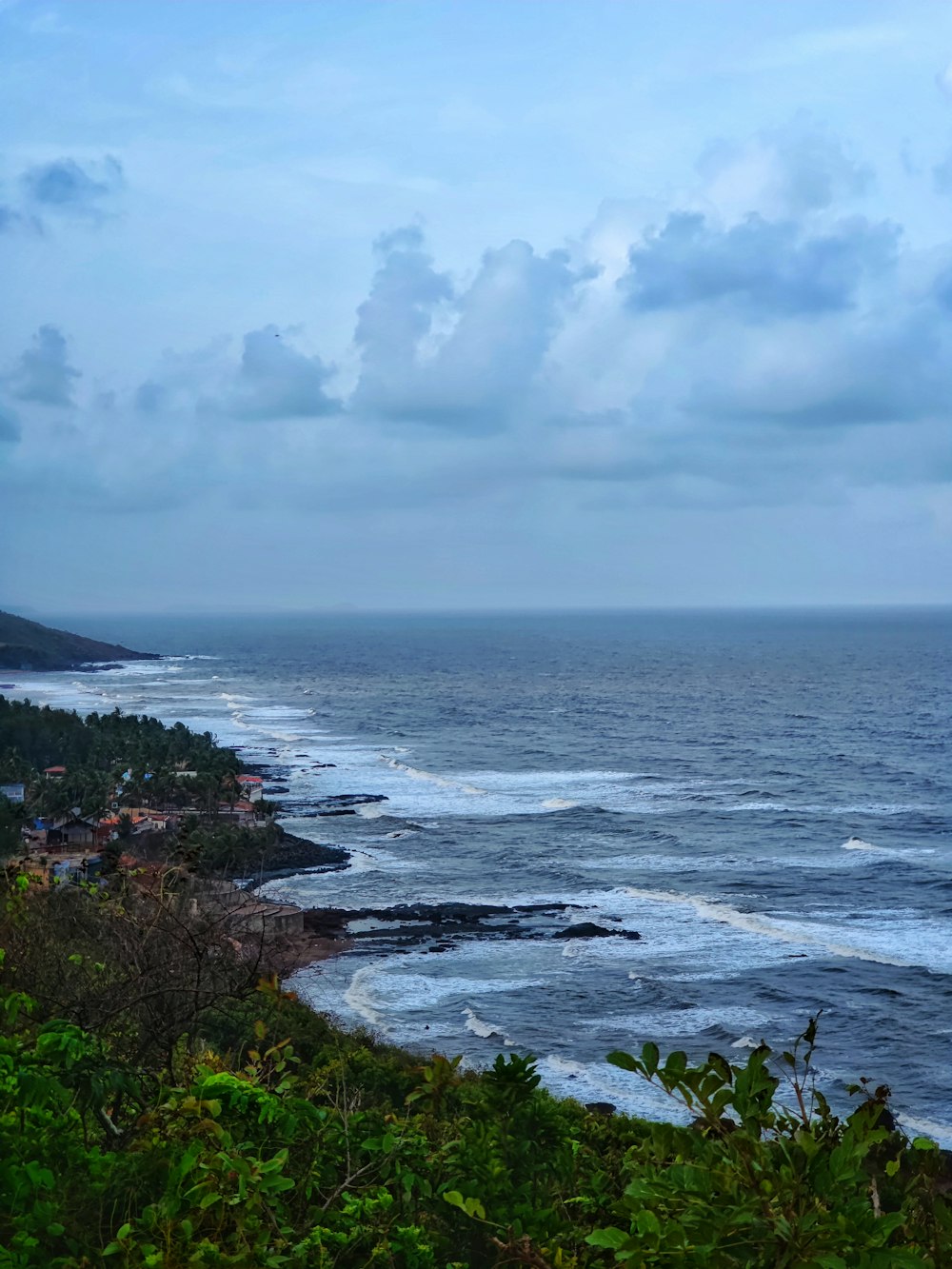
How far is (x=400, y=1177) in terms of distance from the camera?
545 centimetres

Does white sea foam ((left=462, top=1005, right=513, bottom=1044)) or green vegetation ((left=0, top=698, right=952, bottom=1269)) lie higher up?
green vegetation ((left=0, top=698, right=952, bottom=1269))

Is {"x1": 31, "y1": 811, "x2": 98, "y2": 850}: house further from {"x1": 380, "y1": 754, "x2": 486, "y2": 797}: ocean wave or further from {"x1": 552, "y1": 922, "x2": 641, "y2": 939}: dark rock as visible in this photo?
{"x1": 380, "y1": 754, "x2": 486, "y2": 797}: ocean wave

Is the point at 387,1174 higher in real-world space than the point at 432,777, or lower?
higher

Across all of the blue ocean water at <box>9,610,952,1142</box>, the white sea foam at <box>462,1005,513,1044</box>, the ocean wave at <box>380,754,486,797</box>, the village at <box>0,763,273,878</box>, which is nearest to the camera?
the white sea foam at <box>462,1005,513,1044</box>

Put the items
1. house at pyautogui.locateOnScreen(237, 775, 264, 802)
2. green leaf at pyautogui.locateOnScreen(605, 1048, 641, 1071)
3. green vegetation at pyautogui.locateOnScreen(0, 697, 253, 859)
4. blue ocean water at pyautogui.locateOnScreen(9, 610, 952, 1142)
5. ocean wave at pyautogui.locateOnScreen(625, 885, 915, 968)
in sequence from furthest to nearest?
house at pyautogui.locateOnScreen(237, 775, 264, 802) < green vegetation at pyautogui.locateOnScreen(0, 697, 253, 859) < ocean wave at pyautogui.locateOnScreen(625, 885, 915, 968) < blue ocean water at pyautogui.locateOnScreen(9, 610, 952, 1142) < green leaf at pyautogui.locateOnScreen(605, 1048, 641, 1071)

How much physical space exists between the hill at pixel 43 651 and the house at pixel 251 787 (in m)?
119

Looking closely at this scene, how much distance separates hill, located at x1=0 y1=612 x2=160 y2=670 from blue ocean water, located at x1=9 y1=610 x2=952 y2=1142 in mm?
64266

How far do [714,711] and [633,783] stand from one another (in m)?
46.5

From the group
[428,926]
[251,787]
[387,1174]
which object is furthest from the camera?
[251,787]

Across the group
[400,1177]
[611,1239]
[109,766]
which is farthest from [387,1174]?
[109,766]

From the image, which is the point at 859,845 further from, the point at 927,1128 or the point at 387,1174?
the point at 387,1174

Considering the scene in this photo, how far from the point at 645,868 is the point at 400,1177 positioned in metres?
45.9

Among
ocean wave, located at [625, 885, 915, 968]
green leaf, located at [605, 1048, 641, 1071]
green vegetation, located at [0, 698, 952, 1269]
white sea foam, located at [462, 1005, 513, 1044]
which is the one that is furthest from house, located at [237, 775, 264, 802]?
green leaf, located at [605, 1048, 641, 1071]

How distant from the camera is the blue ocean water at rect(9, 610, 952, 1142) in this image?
31422mm
